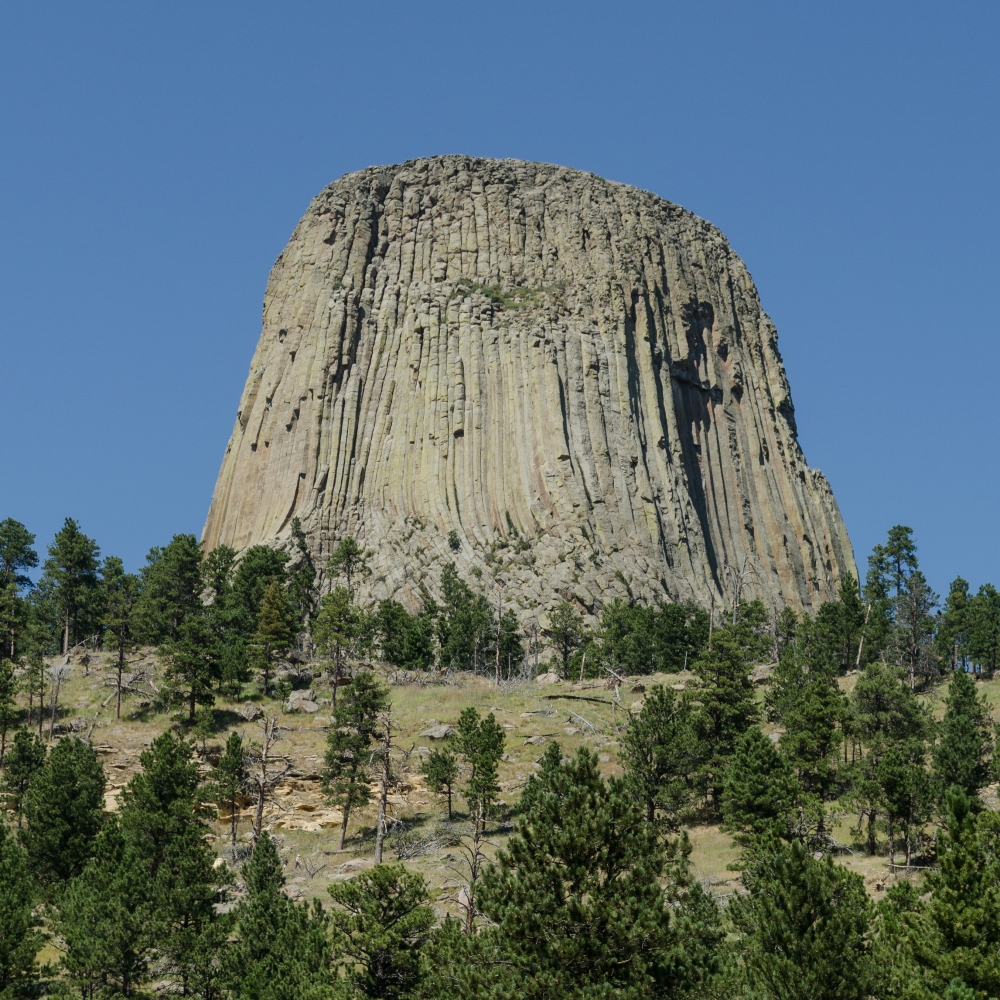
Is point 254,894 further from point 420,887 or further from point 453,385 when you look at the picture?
point 453,385

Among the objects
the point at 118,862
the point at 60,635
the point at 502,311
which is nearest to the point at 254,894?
the point at 118,862

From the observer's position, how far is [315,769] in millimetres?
71625

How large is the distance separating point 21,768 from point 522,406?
90871 mm

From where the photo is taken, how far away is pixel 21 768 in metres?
56.6

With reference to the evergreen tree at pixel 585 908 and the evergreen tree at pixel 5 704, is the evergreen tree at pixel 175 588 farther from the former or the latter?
the evergreen tree at pixel 585 908

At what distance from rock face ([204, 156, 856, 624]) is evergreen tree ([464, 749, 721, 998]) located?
93.8m

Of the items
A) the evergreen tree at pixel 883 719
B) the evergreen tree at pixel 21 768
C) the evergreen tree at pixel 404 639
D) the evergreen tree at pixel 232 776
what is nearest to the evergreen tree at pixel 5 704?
the evergreen tree at pixel 21 768

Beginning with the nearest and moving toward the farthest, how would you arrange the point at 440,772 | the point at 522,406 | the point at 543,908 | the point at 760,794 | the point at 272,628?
the point at 543,908 → the point at 760,794 → the point at 440,772 → the point at 272,628 → the point at 522,406

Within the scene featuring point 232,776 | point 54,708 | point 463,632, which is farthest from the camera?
point 463,632

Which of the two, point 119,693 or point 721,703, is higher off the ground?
point 119,693

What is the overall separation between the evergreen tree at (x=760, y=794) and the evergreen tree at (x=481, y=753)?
11142 mm

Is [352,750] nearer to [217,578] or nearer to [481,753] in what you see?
[481,753]

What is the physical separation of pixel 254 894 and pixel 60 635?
58.2 m

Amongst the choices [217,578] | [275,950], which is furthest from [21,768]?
[217,578]
